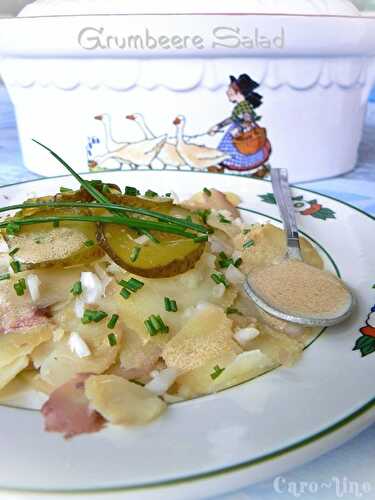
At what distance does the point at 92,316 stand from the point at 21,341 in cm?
9

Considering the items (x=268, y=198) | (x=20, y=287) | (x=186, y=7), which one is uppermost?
(x=186, y=7)

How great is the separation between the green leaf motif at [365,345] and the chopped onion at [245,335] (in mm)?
121

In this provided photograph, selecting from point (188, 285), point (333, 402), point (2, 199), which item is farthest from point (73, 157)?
point (333, 402)

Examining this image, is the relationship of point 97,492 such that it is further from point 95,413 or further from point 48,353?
point 48,353

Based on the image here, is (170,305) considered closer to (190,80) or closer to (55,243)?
(55,243)

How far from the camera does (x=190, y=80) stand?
4.10 feet

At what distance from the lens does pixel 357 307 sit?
2.35 feet

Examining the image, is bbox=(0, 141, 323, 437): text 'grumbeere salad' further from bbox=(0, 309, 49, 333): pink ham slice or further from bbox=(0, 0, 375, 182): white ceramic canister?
bbox=(0, 0, 375, 182): white ceramic canister

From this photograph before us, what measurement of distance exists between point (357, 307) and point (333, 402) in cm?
23

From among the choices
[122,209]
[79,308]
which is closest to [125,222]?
[122,209]

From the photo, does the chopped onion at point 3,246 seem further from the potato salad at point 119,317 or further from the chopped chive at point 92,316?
the chopped chive at point 92,316

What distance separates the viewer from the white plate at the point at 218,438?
43 centimetres

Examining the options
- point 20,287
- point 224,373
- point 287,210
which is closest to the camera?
point 224,373

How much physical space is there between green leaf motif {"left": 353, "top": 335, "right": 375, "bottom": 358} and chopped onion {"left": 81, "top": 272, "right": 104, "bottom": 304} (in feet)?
1.08
